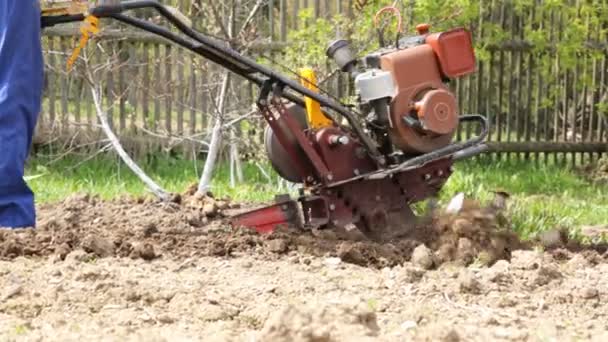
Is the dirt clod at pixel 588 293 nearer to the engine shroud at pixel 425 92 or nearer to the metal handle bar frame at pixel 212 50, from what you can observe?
the engine shroud at pixel 425 92

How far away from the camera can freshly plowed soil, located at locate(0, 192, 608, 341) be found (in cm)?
404

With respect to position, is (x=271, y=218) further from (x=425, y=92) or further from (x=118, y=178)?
(x=118, y=178)

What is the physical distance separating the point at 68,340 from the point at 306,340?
2.61 ft

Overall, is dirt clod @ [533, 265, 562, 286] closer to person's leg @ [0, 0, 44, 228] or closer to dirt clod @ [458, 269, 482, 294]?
dirt clod @ [458, 269, 482, 294]

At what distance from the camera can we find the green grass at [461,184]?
26.1 ft

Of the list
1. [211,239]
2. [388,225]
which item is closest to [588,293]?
[388,225]

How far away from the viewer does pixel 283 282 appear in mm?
4961

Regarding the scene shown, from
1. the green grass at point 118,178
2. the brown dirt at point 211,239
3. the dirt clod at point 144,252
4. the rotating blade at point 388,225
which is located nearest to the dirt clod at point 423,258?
the brown dirt at point 211,239

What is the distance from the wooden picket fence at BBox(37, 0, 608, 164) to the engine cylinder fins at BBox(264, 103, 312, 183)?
375cm

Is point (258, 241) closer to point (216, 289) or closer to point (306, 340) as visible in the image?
point (216, 289)

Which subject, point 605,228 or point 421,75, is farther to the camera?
point 605,228

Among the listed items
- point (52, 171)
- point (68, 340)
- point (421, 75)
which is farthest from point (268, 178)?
point (68, 340)

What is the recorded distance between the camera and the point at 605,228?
25.6 ft

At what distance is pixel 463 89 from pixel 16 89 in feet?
21.5
